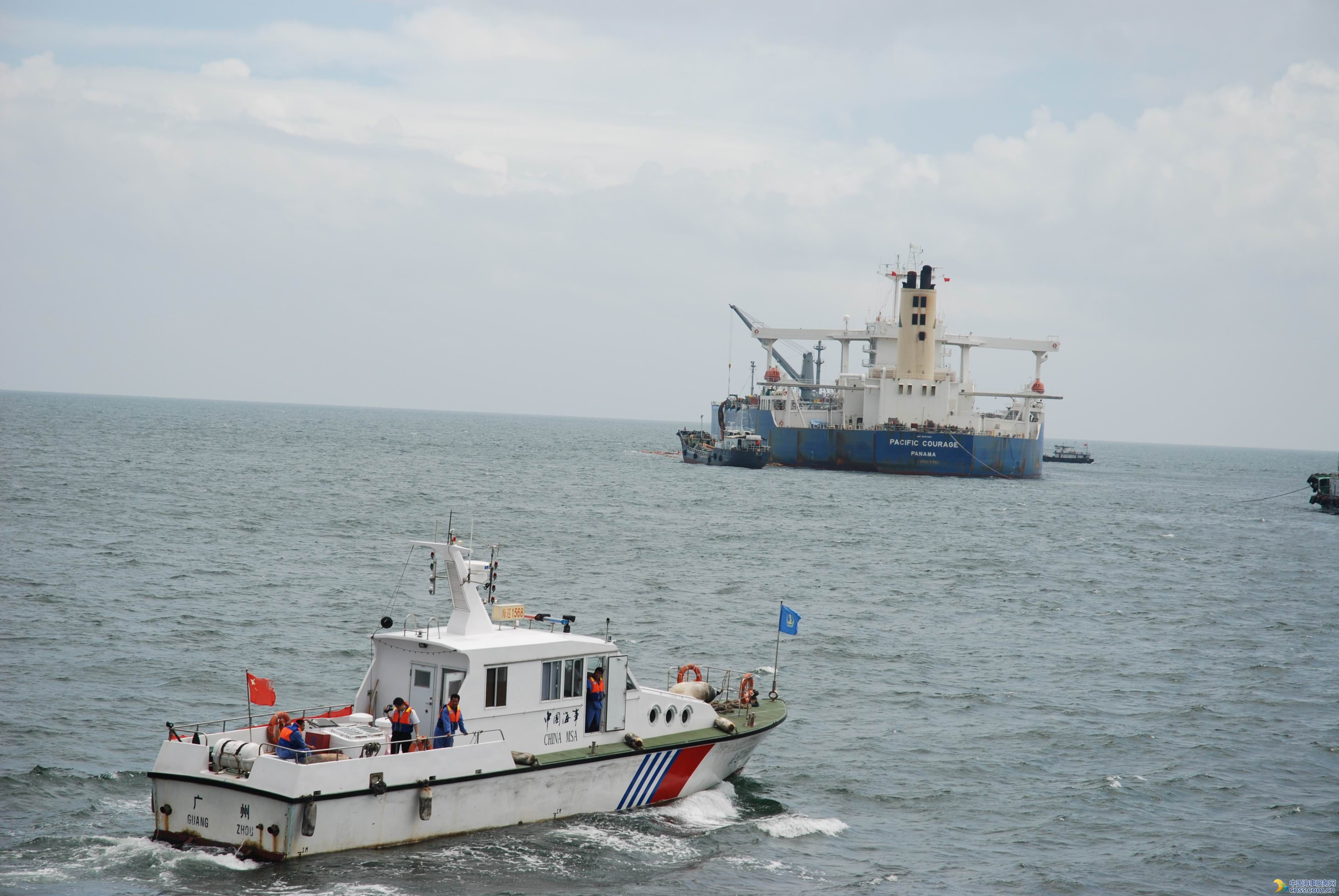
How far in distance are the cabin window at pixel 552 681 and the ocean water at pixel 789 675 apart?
1.85 m

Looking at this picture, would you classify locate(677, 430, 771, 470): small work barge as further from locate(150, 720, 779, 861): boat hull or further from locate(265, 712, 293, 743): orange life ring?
locate(265, 712, 293, 743): orange life ring

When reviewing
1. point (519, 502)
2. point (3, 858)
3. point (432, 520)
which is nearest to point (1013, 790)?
point (3, 858)

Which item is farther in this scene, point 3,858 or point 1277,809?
point 1277,809

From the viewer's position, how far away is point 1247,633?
1506 inches

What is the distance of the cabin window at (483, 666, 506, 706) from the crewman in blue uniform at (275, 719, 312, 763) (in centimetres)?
258

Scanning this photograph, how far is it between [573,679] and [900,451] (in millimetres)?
88856

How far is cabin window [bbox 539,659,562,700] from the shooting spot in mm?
17547

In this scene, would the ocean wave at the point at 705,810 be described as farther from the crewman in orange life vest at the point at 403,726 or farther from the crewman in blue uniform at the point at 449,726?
the crewman in orange life vest at the point at 403,726

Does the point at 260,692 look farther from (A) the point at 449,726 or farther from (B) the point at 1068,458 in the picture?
(B) the point at 1068,458

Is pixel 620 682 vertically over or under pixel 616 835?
over

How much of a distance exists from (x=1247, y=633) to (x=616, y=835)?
93.1 feet

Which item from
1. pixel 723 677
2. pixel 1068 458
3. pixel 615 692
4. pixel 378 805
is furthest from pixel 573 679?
pixel 1068 458

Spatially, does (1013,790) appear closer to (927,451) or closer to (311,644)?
(311,644)

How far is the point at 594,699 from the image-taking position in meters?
18.1
